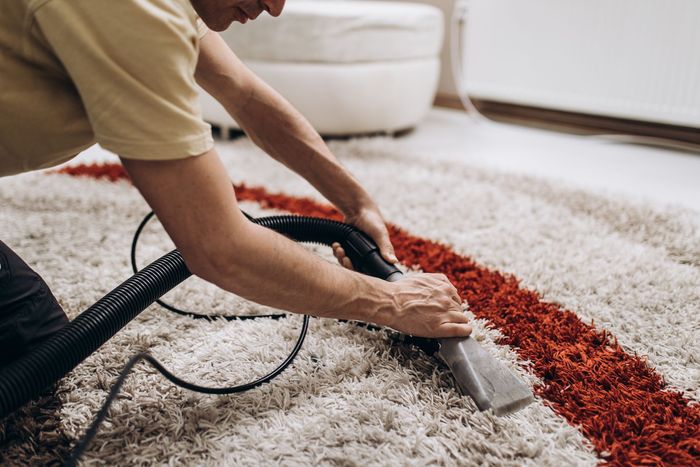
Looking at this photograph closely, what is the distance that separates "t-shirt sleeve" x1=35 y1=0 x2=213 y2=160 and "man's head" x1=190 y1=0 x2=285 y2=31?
0.16 m

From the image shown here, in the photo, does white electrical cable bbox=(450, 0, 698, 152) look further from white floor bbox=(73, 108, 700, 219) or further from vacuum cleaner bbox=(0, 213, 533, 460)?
vacuum cleaner bbox=(0, 213, 533, 460)

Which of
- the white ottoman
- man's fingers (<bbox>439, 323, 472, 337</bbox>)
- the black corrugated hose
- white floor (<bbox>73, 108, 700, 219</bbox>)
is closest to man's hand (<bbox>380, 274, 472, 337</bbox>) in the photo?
man's fingers (<bbox>439, 323, 472, 337</bbox>)

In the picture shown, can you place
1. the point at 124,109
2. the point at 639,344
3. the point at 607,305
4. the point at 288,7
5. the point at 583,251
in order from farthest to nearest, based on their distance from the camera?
the point at 288,7 → the point at 583,251 → the point at 607,305 → the point at 639,344 → the point at 124,109

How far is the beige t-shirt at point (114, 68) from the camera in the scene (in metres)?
0.57

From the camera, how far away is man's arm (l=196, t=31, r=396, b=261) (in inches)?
39.8

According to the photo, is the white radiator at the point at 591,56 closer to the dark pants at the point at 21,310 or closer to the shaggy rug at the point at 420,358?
the shaggy rug at the point at 420,358

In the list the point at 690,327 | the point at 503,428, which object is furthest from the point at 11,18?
the point at 690,327

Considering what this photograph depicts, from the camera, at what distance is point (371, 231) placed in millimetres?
1082

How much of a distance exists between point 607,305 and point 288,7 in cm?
168

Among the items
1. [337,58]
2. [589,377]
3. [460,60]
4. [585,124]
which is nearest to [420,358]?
[589,377]

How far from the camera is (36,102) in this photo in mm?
660

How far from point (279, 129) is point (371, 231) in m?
0.26

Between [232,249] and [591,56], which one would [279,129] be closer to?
[232,249]

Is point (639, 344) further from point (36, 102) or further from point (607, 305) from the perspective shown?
point (36, 102)
